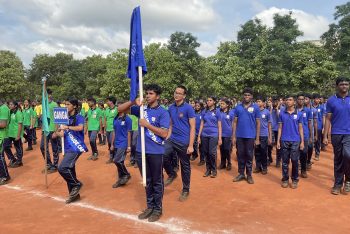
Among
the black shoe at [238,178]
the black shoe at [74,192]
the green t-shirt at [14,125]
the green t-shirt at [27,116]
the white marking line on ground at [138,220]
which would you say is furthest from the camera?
the green t-shirt at [27,116]

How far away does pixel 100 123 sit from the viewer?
39.1ft

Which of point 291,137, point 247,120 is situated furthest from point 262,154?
point 291,137

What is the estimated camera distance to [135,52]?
17.6 feet

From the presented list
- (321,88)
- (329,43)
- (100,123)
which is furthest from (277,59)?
(100,123)

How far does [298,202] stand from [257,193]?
0.91m

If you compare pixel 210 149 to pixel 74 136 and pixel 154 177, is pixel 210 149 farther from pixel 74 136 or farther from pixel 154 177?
pixel 74 136

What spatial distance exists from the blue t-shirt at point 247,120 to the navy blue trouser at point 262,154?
1.30 meters

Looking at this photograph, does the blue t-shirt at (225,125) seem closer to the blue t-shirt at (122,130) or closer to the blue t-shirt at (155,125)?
the blue t-shirt at (122,130)

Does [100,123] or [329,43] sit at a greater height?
[329,43]

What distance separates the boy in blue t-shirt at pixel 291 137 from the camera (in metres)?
7.23

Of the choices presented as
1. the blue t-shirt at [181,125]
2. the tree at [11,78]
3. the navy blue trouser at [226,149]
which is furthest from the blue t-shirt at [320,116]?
the tree at [11,78]

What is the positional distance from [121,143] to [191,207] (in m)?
2.63

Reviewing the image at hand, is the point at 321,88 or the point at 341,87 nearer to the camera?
the point at 341,87

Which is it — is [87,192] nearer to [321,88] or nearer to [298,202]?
[298,202]
